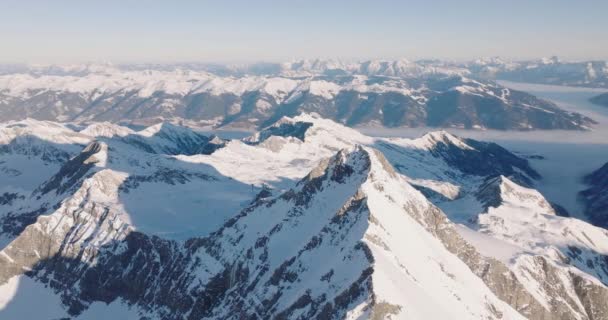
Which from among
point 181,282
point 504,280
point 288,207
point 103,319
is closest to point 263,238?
point 288,207

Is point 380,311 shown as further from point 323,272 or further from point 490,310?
point 490,310

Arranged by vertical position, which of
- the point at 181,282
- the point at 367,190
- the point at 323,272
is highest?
the point at 367,190

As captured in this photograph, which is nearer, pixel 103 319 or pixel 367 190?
pixel 367 190

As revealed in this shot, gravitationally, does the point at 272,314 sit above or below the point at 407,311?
below

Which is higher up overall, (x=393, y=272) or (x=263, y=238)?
(x=393, y=272)

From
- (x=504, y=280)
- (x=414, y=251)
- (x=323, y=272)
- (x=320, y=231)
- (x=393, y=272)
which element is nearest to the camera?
(x=393, y=272)

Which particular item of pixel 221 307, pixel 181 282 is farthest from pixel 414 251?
pixel 181 282

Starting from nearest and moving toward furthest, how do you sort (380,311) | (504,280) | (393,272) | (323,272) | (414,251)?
1. (380,311)
2. (393,272)
3. (323,272)
4. (414,251)
5. (504,280)

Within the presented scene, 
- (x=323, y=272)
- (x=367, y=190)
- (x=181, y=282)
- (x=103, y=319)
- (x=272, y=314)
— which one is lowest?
(x=103, y=319)

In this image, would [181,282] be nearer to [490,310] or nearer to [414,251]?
[414,251]
